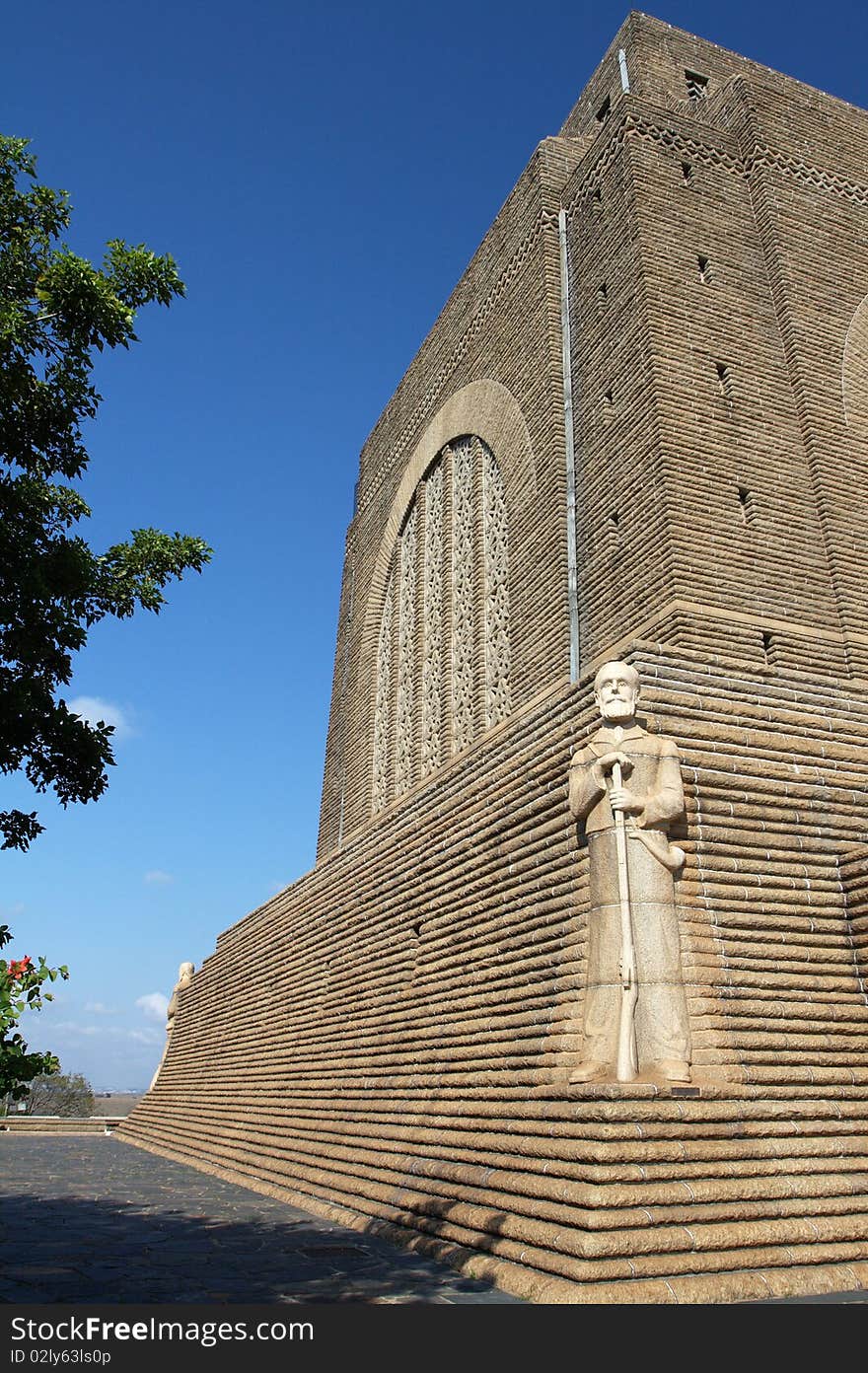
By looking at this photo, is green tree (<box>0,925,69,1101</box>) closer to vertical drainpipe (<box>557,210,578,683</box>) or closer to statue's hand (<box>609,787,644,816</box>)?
statue's hand (<box>609,787,644,816</box>)

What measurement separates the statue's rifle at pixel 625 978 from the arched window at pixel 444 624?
5200 mm

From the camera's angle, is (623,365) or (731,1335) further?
(623,365)

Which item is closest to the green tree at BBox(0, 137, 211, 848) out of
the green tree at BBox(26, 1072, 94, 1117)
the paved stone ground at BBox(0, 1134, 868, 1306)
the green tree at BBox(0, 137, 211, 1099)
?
the green tree at BBox(0, 137, 211, 1099)

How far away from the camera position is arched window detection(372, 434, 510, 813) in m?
11.2

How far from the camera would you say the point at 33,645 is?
229 inches

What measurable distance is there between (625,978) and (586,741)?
1615 mm

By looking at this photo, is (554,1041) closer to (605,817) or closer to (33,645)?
(605,817)

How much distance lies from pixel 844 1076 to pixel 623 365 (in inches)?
261

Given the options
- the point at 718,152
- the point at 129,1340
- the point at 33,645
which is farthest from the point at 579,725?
the point at 718,152

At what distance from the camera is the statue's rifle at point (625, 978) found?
4492 millimetres

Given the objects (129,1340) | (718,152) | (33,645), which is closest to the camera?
(129,1340)

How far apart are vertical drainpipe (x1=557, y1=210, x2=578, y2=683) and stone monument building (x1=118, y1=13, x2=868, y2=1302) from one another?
0.16 ft

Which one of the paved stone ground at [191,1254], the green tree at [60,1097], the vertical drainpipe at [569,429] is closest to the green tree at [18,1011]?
the paved stone ground at [191,1254]

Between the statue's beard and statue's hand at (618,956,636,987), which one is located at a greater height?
the statue's beard
